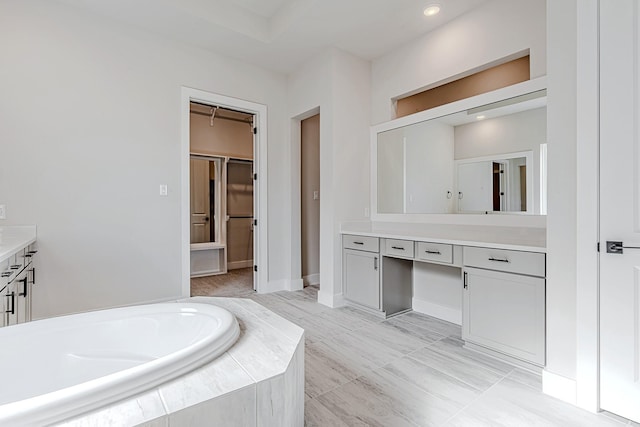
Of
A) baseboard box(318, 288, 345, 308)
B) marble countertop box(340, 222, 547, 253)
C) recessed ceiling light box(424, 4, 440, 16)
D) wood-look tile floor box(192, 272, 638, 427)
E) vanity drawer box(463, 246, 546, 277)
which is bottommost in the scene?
wood-look tile floor box(192, 272, 638, 427)

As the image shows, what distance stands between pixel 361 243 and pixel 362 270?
0.90 ft

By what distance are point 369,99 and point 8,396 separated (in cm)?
375

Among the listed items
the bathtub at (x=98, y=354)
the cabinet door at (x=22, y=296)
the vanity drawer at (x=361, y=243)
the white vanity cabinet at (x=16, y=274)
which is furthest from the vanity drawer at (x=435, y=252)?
the cabinet door at (x=22, y=296)

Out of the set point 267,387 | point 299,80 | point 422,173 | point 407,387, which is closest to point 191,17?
point 299,80

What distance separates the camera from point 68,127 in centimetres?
279

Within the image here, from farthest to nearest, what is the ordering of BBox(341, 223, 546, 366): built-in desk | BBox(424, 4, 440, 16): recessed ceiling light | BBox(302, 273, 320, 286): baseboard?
BBox(302, 273, 320, 286): baseboard < BBox(424, 4, 440, 16): recessed ceiling light < BBox(341, 223, 546, 366): built-in desk

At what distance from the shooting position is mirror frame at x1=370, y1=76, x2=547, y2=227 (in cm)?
241

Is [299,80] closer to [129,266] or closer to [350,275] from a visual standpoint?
[350,275]

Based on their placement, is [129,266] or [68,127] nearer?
[68,127]

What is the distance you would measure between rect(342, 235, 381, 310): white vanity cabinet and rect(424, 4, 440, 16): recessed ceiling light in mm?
2105

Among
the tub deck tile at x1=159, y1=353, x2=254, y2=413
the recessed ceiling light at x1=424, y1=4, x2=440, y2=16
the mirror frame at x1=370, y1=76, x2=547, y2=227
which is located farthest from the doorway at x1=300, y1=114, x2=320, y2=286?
the tub deck tile at x1=159, y1=353, x2=254, y2=413

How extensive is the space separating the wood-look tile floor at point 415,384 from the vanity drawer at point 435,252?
2.11 ft

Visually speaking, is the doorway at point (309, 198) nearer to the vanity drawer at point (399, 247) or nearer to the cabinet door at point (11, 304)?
the vanity drawer at point (399, 247)

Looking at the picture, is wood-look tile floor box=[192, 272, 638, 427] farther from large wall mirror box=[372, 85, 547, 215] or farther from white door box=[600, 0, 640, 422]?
large wall mirror box=[372, 85, 547, 215]
